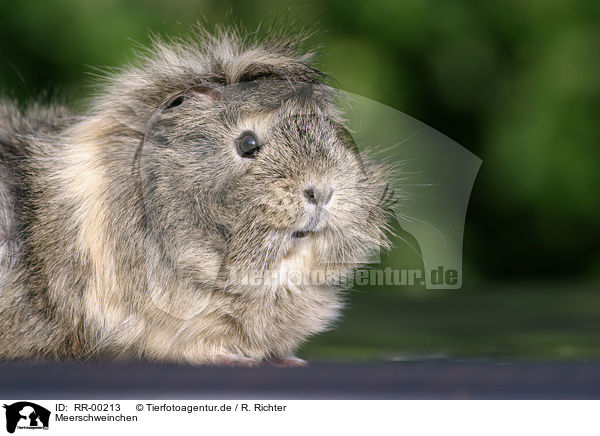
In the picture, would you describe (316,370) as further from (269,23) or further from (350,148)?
(269,23)

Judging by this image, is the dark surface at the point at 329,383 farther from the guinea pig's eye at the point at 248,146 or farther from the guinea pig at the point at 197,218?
the guinea pig's eye at the point at 248,146

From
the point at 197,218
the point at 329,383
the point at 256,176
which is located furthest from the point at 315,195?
the point at 329,383

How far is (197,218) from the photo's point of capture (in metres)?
1.48

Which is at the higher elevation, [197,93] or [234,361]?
[197,93]

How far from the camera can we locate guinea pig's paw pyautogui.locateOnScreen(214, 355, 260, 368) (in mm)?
1548

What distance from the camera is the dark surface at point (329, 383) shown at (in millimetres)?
1377

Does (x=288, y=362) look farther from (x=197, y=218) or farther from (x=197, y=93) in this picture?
(x=197, y=93)

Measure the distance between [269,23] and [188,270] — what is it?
2.02 ft
